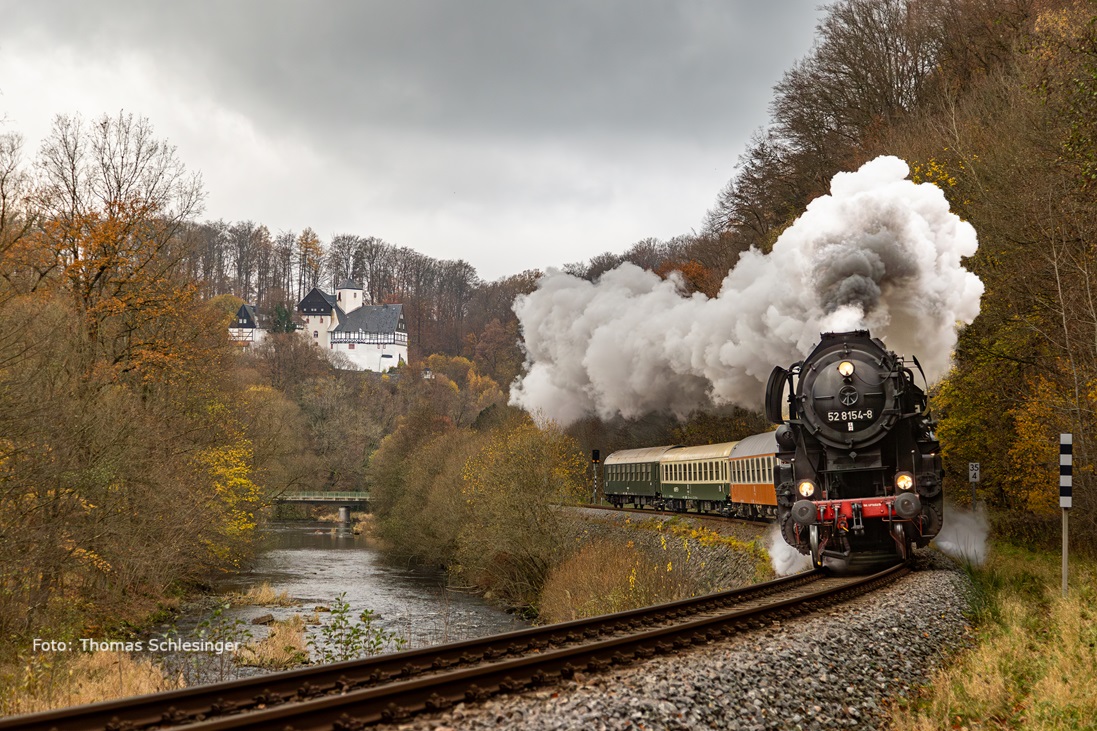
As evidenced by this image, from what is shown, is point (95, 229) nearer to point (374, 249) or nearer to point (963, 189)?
point (963, 189)

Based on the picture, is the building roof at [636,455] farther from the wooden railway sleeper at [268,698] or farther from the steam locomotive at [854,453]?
the wooden railway sleeper at [268,698]

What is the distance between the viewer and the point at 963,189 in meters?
25.9

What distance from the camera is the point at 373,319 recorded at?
125 meters

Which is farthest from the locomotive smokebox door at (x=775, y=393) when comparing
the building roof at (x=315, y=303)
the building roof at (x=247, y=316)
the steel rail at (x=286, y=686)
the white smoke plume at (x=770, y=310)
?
the building roof at (x=315, y=303)

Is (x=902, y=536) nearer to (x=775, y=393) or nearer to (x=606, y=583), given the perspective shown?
(x=775, y=393)

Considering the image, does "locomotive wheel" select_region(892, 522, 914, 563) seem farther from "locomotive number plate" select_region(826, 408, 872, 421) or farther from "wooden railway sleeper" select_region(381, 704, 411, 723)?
"wooden railway sleeper" select_region(381, 704, 411, 723)

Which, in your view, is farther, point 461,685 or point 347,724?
point 461,685

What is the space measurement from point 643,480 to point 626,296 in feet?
32.6

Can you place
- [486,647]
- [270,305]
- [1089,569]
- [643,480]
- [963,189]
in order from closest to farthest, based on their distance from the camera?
[486,647], [1089,569], [963,189], [643,480], [270,305]

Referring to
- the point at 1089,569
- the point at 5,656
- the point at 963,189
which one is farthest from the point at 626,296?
the point at 5,656

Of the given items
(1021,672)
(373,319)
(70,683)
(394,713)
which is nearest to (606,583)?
(1021,672)

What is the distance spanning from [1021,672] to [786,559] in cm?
873

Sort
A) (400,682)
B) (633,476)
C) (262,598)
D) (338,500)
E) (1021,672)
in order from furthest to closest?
(338,500) → (633,476) → (262,598) → (1021,672) → (400,682)

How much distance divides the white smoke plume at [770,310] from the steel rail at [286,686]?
9.48 m
